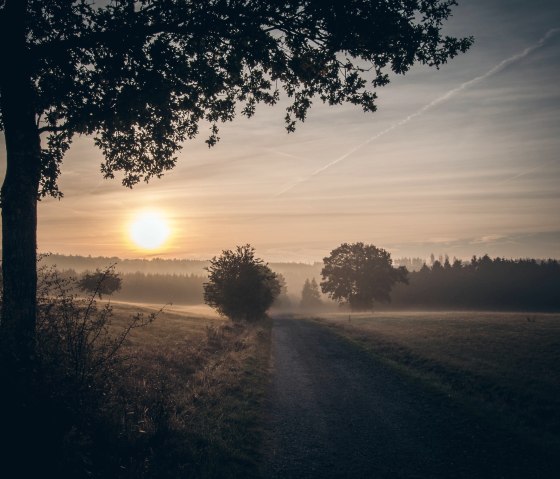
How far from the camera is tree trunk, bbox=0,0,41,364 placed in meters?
6.66

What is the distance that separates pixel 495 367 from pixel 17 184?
17013 mm

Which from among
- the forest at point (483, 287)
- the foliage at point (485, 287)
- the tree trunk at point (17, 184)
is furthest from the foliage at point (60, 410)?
the foliage at point (485, 287)

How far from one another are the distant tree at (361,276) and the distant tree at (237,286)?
1350 inches

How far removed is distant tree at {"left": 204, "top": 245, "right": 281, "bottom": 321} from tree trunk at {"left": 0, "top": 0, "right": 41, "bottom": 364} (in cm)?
2843

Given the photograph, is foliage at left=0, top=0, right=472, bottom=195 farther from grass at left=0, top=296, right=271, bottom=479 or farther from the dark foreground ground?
the dark foreground ground

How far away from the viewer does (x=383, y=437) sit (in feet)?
25.3

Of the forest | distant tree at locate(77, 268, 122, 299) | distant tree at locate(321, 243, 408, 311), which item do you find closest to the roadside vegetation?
distant tree at locate(77, 268, 122, 299)

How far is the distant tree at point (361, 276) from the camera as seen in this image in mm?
66062

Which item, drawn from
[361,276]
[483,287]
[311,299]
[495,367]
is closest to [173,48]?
[495,367]

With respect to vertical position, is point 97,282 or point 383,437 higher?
point 97,282

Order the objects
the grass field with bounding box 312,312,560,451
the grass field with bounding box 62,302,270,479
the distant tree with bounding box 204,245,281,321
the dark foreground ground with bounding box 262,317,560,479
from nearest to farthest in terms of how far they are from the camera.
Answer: the grass field with bounding box 62,302,270,479 < the dark foreground ground with bounding box 262,317,560,479 < the grass field with bounding box 312,312,560,451 < the distant tree with bounding box 204,245,281,321

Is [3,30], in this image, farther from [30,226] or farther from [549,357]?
[549,357]

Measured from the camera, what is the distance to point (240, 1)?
287 inches

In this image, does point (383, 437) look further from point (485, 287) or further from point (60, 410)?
point (485, 287)
